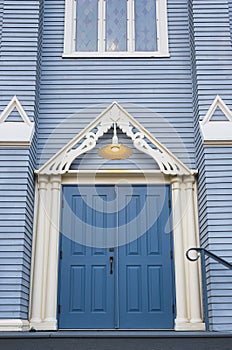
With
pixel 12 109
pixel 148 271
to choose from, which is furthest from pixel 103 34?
pixel 148 271

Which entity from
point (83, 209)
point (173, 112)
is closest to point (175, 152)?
point (173, 112)

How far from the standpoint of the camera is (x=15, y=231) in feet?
19.9

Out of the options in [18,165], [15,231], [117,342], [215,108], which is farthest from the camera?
[215,108]

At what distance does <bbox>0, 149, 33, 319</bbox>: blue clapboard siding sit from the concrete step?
1.82 m

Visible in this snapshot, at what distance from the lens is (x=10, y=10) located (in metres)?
7.21

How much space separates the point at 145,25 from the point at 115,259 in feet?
12.1

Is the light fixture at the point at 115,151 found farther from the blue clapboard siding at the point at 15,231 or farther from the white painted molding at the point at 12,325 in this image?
the white painted molding at the point at 12,325

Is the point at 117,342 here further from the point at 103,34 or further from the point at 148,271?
the point at 103,34

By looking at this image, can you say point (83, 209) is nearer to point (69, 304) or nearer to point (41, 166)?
point (41, 166)

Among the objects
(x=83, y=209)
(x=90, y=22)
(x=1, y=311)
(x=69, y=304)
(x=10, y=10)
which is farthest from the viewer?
(x=90, y=22)

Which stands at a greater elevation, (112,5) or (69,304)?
(112,5)

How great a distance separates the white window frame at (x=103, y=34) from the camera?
7457mm

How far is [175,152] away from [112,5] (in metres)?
2.68

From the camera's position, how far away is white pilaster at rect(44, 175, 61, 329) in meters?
6.22
